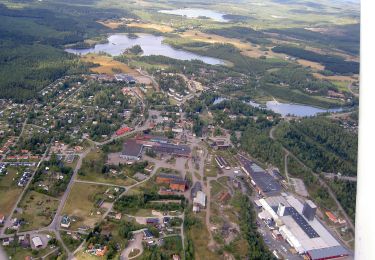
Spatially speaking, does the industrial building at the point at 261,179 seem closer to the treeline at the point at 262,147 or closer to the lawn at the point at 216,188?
the treeline at the point at 262,147

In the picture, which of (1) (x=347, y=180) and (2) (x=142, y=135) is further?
(2) (x=142, y=135)

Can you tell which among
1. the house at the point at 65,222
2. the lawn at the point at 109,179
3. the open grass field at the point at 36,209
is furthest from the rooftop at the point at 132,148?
the house at the point at 65,222

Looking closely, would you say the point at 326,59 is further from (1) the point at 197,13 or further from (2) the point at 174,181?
(1) the point at 197,13

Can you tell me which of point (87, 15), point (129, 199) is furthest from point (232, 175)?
point (87, 15)

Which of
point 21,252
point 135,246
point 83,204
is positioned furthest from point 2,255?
point 135,246

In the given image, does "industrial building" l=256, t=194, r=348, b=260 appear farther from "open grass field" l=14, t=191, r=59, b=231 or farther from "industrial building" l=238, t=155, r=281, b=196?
"open grass field" l=14, t=191, r=59, b=231

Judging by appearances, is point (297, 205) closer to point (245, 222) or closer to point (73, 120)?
point (245, 222)

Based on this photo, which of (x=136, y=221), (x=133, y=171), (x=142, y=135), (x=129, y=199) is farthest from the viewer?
(x=142, y=135)
